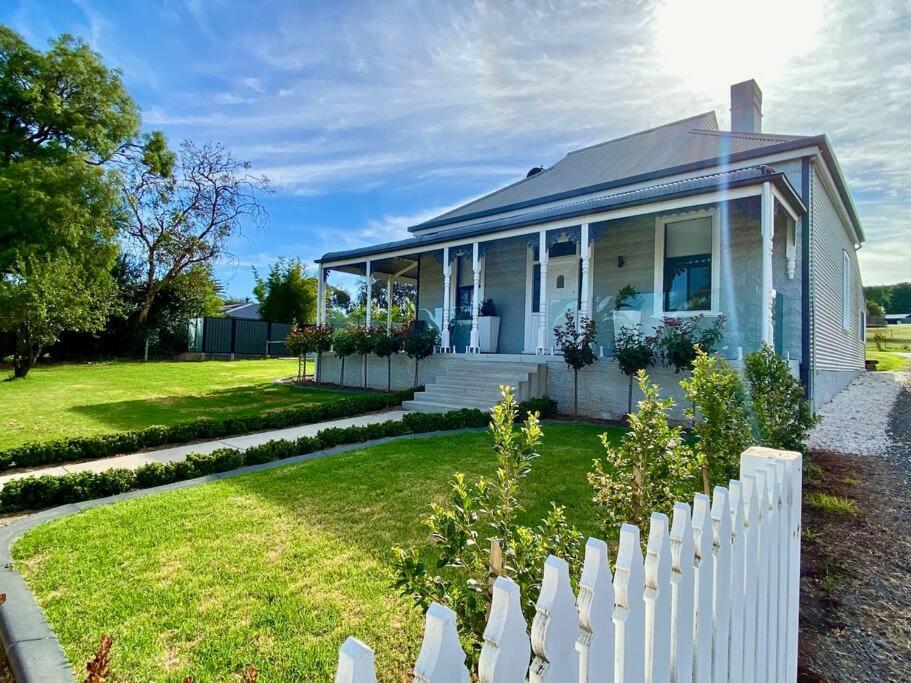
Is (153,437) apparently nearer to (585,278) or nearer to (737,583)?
(737,583)

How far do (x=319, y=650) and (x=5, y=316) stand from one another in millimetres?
16217

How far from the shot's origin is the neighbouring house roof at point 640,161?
32.6 ft

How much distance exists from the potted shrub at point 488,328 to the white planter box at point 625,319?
3901 millimetres

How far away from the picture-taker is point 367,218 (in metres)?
27.2

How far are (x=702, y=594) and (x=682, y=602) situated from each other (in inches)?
5.9

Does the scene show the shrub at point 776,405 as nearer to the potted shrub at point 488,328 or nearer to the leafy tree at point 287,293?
the potted shrub at point 488,328

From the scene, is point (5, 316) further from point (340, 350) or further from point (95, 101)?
point (95, 101)

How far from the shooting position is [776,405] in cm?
434

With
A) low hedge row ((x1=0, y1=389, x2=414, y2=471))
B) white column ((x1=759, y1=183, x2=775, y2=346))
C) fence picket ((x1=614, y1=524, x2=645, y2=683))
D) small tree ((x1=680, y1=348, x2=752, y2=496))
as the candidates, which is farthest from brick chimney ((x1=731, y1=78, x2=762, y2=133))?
fence picket ((x1=614, y1=524, x2=645, y2=683))

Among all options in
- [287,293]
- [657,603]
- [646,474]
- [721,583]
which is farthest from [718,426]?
[287,293]

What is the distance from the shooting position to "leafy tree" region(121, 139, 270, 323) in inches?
885

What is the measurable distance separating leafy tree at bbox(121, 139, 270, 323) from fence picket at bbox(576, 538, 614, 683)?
25408 mm

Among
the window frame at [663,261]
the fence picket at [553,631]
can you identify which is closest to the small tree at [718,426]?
the fence picket at [553,631]

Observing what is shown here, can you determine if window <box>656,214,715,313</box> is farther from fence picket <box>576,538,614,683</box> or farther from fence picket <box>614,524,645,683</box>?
fence picket <box>576,538,614,683</box>
